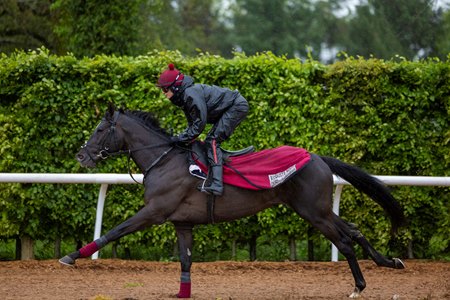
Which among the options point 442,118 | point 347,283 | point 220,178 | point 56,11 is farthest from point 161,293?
point 56,11

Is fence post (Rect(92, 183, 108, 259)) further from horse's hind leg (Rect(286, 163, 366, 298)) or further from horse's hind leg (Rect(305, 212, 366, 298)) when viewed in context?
horse's hind leg (Rect(305, 212, 366, 298))

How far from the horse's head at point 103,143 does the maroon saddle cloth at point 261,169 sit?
2.66ft

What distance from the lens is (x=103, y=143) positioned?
775 cm

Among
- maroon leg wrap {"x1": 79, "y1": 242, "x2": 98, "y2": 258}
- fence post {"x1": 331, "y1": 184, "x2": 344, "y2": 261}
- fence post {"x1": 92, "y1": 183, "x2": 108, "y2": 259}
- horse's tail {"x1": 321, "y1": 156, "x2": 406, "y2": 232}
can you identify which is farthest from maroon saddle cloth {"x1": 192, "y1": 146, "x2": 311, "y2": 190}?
fence post {"x1": 92, "y1": 183, "x2": 108, "y2": 259}

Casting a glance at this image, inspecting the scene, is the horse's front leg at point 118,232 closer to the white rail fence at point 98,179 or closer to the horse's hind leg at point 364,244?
the horse's hind leg at point 364,244

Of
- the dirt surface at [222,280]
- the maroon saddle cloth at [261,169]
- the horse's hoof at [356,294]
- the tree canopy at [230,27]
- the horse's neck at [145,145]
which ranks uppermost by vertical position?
the tree canopy at [230,27]

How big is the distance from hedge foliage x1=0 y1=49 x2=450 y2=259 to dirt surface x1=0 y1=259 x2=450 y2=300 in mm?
642

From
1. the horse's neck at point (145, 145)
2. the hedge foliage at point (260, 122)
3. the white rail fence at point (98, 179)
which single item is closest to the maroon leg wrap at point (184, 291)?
the horse's neck at point (145, 145)

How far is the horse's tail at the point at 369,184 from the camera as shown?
8.00m

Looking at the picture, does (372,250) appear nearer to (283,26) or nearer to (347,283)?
(347,283)

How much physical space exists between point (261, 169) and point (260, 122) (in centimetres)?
247

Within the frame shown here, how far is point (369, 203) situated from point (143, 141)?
11.5 feet

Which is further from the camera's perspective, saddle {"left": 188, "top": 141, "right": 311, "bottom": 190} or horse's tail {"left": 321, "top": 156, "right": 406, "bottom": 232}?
horse's tail {"left": 321, "top": 156, "right": 406, "bottom": 232}

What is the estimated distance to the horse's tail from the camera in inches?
315
